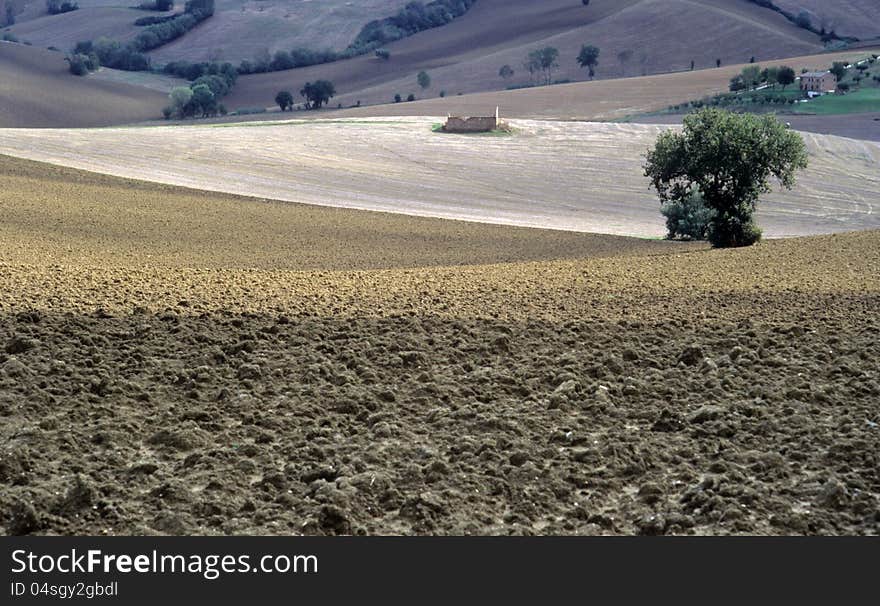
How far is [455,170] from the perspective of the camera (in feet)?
210

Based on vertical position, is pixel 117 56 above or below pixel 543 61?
above

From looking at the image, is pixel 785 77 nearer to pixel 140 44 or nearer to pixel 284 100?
pixel 284 100

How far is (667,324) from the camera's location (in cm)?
1512

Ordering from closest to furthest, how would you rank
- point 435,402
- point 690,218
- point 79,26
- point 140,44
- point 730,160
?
Answer: 1. point 435,402
2. point 730,160
3. point 690,218
4. point 140,44
5. point 79,26

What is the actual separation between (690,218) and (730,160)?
7.19m

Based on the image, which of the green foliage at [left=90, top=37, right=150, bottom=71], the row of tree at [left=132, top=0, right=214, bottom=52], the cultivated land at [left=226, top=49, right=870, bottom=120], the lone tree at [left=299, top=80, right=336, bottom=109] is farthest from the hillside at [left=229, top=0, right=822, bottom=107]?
the row of tree at [left=132, top=0, right=214, bottom=52]

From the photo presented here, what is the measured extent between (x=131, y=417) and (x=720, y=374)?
6939mm

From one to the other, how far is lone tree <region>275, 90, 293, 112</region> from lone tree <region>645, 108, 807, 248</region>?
93.3 meters

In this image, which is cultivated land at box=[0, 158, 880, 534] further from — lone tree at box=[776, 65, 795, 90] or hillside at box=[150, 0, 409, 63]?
hillside at box=[150, 0, 409, 63]

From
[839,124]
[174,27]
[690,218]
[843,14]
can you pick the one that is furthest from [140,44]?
[690,218]

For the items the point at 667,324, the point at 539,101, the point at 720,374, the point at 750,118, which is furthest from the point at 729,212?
the point at 539,101

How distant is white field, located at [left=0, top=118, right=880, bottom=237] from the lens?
166 ft

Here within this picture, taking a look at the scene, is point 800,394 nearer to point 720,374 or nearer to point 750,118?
point 720,374

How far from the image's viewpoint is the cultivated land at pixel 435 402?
9.05 metres
